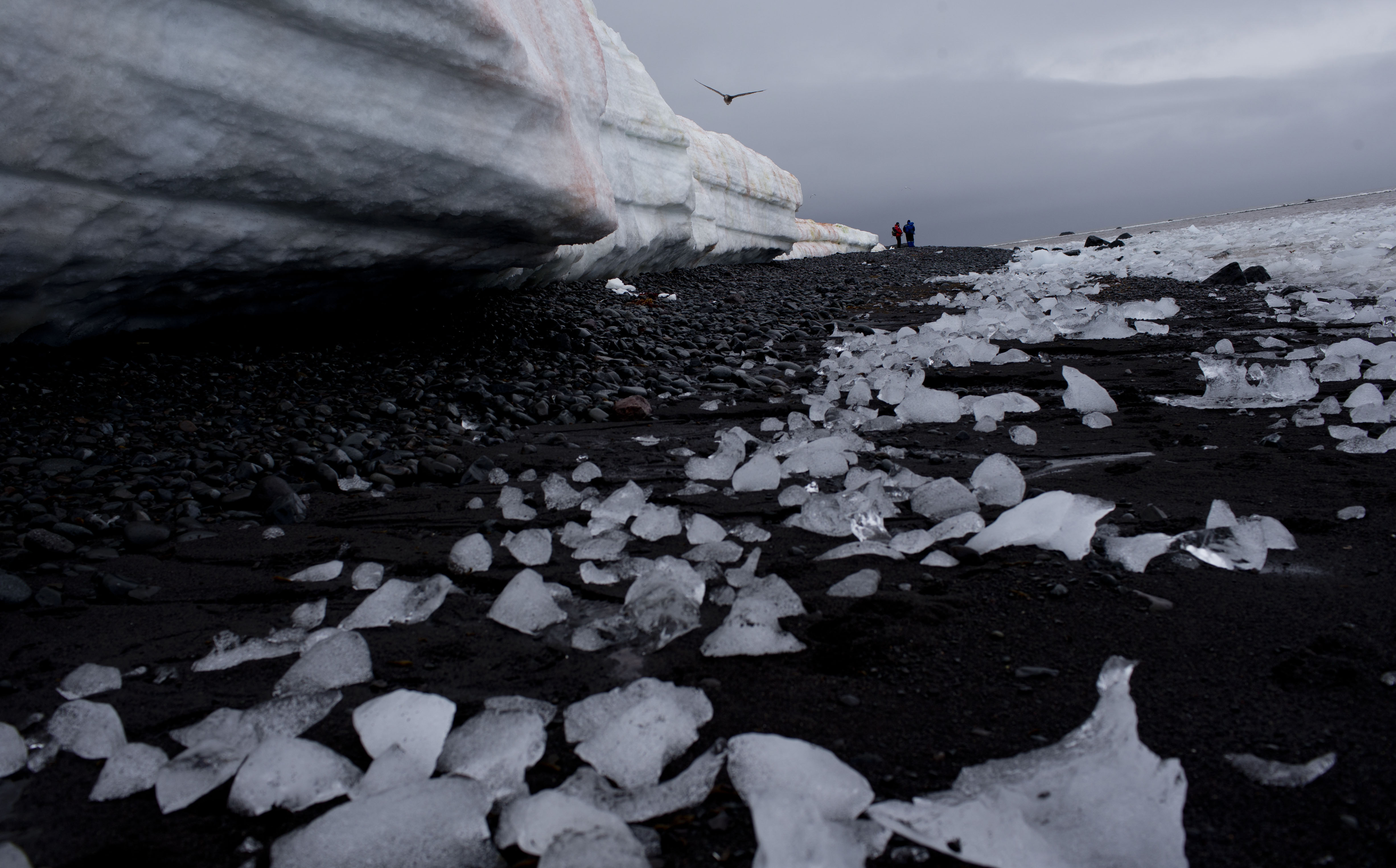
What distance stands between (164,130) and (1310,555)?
13.5ft

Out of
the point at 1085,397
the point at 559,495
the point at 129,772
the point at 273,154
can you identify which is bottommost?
the point at 129,772

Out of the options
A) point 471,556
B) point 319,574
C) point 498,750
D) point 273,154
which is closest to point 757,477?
point 471,556

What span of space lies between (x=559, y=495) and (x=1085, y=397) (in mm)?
2242

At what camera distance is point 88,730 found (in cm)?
132

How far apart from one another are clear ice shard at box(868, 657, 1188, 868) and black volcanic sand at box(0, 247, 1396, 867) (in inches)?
1.7

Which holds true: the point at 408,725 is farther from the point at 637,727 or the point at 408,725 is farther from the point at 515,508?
the point at 515,508

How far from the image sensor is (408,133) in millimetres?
3748

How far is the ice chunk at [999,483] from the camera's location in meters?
2.21

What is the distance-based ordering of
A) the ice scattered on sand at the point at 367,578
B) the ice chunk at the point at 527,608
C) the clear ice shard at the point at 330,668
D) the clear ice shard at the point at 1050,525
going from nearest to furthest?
the clear ice shard at the point at 330,668, the ice chunk at the point at 527,608, the clear ice shard at the point at 1050,525, the ice scattered on sand at the point at 367,578

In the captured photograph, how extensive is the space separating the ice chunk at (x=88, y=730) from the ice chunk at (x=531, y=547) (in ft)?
2.97

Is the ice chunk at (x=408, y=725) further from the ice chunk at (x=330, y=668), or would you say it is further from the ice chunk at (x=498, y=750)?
the ice chunk at (x=330, y=668)

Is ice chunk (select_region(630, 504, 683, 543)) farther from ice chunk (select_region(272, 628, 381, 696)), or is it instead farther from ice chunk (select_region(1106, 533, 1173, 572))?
ice chunk (select_region(1106, 533, 1173, 572))

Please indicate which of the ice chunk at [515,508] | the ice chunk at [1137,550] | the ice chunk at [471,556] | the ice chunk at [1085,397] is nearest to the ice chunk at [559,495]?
the ice chunk at [515,508]

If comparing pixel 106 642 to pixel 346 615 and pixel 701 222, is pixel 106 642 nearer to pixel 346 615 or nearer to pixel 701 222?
pixel 346 615
